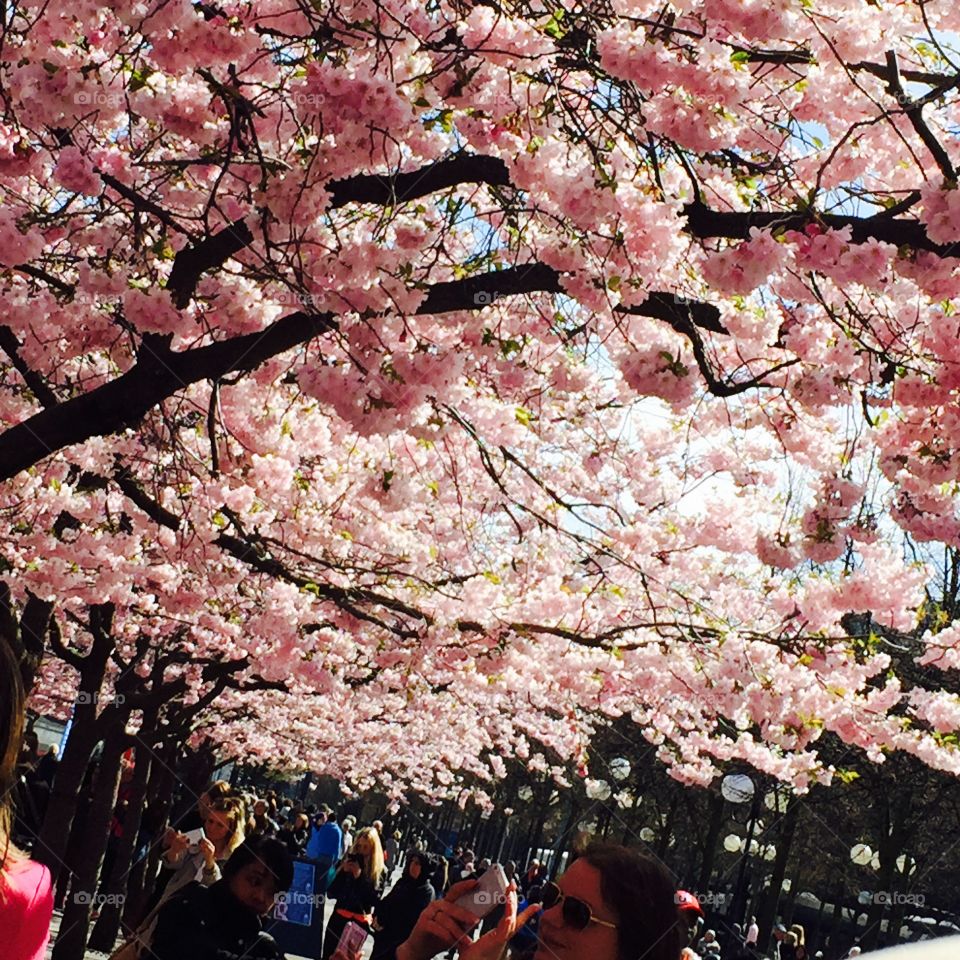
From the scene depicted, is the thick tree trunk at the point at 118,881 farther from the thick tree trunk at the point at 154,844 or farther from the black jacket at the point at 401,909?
the black jacket at the point at 401,909

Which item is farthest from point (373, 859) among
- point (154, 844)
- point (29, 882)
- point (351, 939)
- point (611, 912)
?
point (29, 882)

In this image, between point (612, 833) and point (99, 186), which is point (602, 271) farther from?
point (612, 833)

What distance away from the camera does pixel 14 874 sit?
8.02 feet

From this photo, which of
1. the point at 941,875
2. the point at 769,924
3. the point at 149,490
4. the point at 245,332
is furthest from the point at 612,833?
the point at 245,332

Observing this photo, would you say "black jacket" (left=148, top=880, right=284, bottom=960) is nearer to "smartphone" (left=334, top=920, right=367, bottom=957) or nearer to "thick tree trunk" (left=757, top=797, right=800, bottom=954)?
"smartphone" (left=334, top=920, right=367, bottom=957)

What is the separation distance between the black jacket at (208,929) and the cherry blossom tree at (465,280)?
8.55 ft

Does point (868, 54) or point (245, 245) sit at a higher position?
point (868, 54)

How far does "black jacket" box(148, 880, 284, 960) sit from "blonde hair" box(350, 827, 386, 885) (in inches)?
336

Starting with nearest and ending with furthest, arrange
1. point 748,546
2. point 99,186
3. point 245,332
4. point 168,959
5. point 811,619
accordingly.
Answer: point 168,959 → point 99,186 → point 245,332 → point 811,619 → point 748,546

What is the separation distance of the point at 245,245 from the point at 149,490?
208 inches

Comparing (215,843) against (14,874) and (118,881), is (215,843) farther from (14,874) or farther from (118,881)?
(118,881)

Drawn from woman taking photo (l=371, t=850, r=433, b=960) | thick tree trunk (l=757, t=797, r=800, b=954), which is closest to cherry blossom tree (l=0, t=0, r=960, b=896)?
woman taking photo (l=371, t=850, r=433, b=960)

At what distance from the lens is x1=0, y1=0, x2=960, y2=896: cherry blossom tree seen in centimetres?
570

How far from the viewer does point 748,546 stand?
13.9 metres
